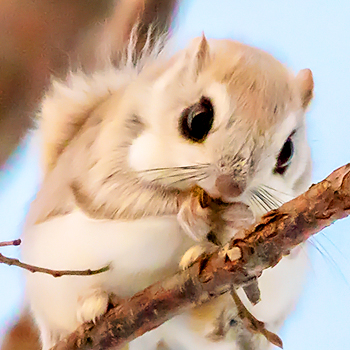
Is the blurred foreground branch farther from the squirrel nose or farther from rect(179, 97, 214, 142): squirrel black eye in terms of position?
the squirrel nose

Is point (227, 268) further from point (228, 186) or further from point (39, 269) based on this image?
point (39, 269)

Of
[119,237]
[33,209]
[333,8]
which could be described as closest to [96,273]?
[119,237]

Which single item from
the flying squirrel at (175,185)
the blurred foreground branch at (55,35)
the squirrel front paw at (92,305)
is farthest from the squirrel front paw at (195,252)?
the blurred foreground branch at (55,35)

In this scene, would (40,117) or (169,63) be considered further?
(40,117)

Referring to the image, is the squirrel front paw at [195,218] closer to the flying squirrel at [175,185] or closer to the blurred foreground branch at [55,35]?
the flying squirrel at [175,185]

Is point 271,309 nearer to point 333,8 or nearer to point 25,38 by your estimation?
point 333,8

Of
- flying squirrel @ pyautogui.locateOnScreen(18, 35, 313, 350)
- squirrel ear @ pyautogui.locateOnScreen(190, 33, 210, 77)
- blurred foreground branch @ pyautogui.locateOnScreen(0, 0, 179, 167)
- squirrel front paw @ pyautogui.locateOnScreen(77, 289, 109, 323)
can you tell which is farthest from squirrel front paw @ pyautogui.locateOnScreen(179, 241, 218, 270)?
blurred foreground branch @ pyautogui.locateOnScreen(0, 0, 179, 167)
